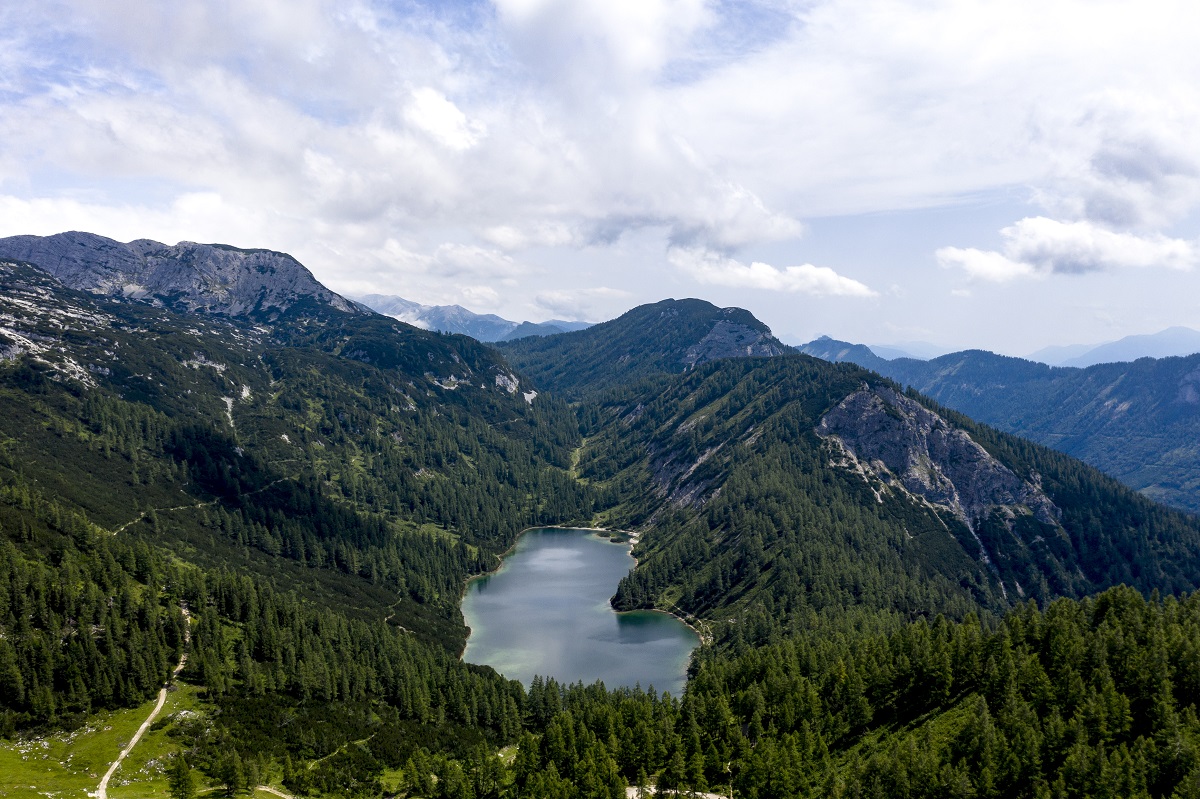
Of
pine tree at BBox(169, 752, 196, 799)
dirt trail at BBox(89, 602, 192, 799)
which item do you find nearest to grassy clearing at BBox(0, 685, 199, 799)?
dirt trail at BBox(89, 602, 192, 799)

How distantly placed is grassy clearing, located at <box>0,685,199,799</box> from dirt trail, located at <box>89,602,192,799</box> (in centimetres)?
62

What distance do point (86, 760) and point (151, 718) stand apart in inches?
434

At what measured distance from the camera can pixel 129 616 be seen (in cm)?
12038

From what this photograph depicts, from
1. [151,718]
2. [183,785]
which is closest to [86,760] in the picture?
[151,718]

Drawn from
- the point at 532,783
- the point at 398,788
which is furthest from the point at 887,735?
the point at 398,788

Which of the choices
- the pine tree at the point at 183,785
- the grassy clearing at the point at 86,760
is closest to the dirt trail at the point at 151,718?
the grassy clearing at the point at 86,760

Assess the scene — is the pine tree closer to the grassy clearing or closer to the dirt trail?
the grassy clearing

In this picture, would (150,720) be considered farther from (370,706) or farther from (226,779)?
(370,706)

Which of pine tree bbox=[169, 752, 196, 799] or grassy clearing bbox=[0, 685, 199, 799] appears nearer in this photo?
grassy clearing bbox=[0, 685, 199, 799]

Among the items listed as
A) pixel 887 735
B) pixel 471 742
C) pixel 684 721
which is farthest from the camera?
pixel 471 742

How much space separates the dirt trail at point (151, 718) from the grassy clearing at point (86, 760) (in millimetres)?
621

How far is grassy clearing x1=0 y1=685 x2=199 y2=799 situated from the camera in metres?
85.0

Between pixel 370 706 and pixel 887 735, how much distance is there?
89911 millimetres

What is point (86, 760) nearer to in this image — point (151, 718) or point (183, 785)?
point (151, 718)
